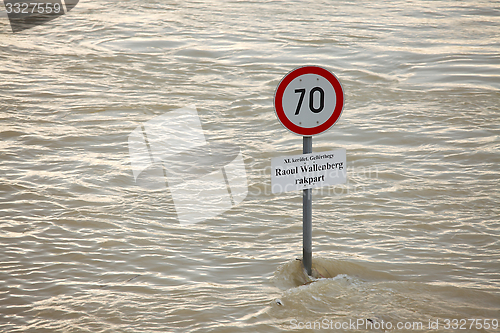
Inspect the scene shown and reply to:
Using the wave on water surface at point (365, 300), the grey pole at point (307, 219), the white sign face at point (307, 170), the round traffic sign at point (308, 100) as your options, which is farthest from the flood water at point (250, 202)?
the round traffic sign at point (308, 100)

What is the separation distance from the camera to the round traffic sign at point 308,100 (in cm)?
369

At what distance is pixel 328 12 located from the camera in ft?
54.2

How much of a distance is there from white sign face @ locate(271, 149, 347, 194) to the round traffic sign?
0.21m

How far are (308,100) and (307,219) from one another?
0.92 meters

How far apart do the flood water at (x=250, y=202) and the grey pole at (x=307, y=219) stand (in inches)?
6.5

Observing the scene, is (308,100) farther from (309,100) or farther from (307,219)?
(307,219)

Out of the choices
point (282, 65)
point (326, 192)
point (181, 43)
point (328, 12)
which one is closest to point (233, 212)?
point (326, 192)

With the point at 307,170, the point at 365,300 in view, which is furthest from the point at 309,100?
the point at 365,300

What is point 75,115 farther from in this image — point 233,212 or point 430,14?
point 430,14

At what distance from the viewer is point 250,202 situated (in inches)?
219

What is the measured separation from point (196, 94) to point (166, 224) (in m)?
4.62

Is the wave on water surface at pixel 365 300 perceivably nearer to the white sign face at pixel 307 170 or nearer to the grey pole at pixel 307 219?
the grey pole at pixel 307 219

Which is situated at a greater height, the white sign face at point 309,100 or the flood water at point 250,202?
the white sign face at point 309,100

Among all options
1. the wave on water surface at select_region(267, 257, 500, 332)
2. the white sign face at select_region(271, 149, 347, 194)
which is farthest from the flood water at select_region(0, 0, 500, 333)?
the white sign face at select_region(271, 149, 347, 194)
